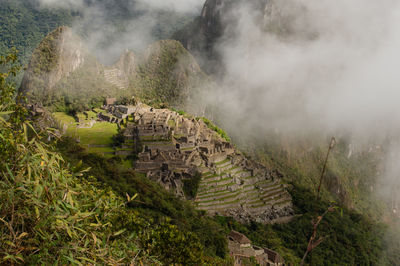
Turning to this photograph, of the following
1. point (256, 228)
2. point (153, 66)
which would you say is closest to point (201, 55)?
point (153, 66)

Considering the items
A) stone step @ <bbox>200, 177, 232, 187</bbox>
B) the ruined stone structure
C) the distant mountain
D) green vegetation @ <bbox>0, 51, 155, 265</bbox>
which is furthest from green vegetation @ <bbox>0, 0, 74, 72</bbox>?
green vegetation @ <bbox>0, 51, 155, 265</bbox>

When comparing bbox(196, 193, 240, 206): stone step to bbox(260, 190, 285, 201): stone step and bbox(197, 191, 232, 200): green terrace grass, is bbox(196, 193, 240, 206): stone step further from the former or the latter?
bbox(260, 190, 285, 201): stone step

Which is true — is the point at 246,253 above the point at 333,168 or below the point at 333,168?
above

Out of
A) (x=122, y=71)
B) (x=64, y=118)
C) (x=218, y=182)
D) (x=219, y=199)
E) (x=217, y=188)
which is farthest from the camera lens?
(x=122, y=71)

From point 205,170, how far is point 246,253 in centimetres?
854

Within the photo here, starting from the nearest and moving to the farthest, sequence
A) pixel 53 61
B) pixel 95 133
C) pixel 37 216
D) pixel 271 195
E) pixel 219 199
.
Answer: pixel 37 216 → pixel 219 199 → pixel 95 133 → pixel 271 195 → pixel 53 61

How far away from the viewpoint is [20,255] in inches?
84.5

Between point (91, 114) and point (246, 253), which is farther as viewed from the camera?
point (91, 114)

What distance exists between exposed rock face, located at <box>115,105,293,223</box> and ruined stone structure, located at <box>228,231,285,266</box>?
14.8 ft

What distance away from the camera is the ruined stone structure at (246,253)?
52.3 ft

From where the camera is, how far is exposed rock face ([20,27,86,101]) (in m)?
40.7

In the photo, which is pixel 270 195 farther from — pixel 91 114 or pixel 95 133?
pixel 91 114

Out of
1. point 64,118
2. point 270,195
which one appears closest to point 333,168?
point 270,195

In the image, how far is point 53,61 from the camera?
4169 centimetres
